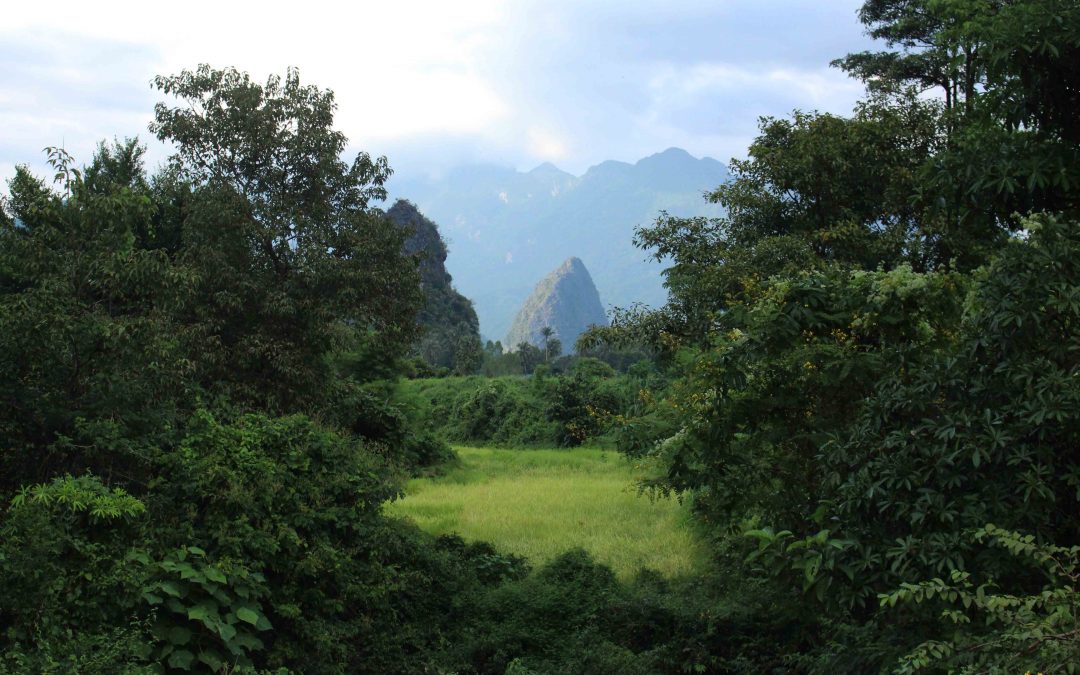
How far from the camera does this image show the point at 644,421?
7.32 m

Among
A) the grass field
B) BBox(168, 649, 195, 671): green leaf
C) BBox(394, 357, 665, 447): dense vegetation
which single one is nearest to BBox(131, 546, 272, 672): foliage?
BBox(168, 649, 195, 671): green leaf

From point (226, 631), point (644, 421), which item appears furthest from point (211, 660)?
point (644, 421)

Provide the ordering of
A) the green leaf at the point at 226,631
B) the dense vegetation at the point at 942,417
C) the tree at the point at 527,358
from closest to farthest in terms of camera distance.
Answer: the dense vegetation at the point at 942,417 → the green leaf at the point at 226,631 → the tree at the point at 527,358

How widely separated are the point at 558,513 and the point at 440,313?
4770cm

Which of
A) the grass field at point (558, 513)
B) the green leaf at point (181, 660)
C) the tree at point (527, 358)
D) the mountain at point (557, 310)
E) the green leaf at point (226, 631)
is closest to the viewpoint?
the green leaf at point (181, 660)

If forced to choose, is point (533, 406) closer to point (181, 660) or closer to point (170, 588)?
point (170, 588)

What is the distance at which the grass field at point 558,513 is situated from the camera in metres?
11.6

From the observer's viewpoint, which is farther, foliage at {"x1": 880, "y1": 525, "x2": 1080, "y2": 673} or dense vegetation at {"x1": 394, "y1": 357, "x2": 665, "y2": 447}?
dense vegetation at {"x1": 394, "y1": 357, "x2": 665, "y2": 447}

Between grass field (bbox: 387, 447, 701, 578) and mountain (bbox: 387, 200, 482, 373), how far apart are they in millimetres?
30343

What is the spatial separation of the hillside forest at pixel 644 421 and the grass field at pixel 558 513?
19cm

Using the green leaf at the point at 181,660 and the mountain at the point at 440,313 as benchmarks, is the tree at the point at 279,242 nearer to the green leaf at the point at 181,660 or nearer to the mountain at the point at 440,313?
the green leaf at the point at 181,660

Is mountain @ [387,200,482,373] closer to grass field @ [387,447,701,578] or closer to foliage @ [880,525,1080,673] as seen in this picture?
grass field @ [387,447,701,578]

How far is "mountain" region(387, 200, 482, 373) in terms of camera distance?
55.8 meters

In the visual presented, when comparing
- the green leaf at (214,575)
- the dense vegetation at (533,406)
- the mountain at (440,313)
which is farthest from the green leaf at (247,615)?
the mountain at (440,313)
